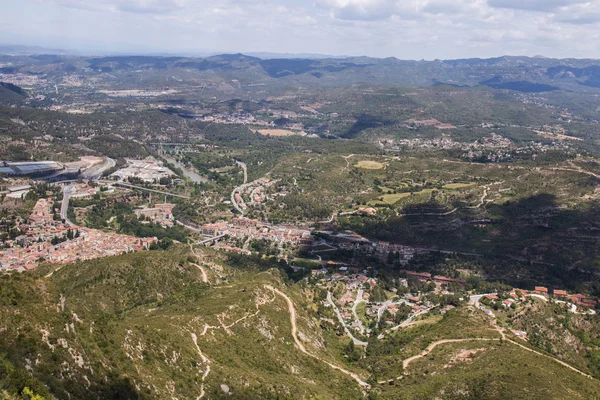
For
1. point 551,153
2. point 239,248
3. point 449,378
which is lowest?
point 239,248

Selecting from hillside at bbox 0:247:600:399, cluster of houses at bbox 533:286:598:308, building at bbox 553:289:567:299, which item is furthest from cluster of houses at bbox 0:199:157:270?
building at bbox 553:289:567:299

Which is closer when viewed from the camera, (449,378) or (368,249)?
(449,378)

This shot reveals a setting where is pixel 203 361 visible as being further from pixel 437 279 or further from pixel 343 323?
pixel 437 279

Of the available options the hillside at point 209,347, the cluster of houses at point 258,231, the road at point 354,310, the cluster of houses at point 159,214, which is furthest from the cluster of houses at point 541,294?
the cluster of houses at point 159,214

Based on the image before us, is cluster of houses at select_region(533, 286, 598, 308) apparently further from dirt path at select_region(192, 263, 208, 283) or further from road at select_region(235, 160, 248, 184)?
road at select_region(235, 160, 248, 184)

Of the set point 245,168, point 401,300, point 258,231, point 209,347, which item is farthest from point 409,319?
point 245,168

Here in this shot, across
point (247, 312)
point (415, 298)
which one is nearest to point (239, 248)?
point (415, 298)

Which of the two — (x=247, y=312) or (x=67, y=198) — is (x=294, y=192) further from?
(x=247, y=312)
